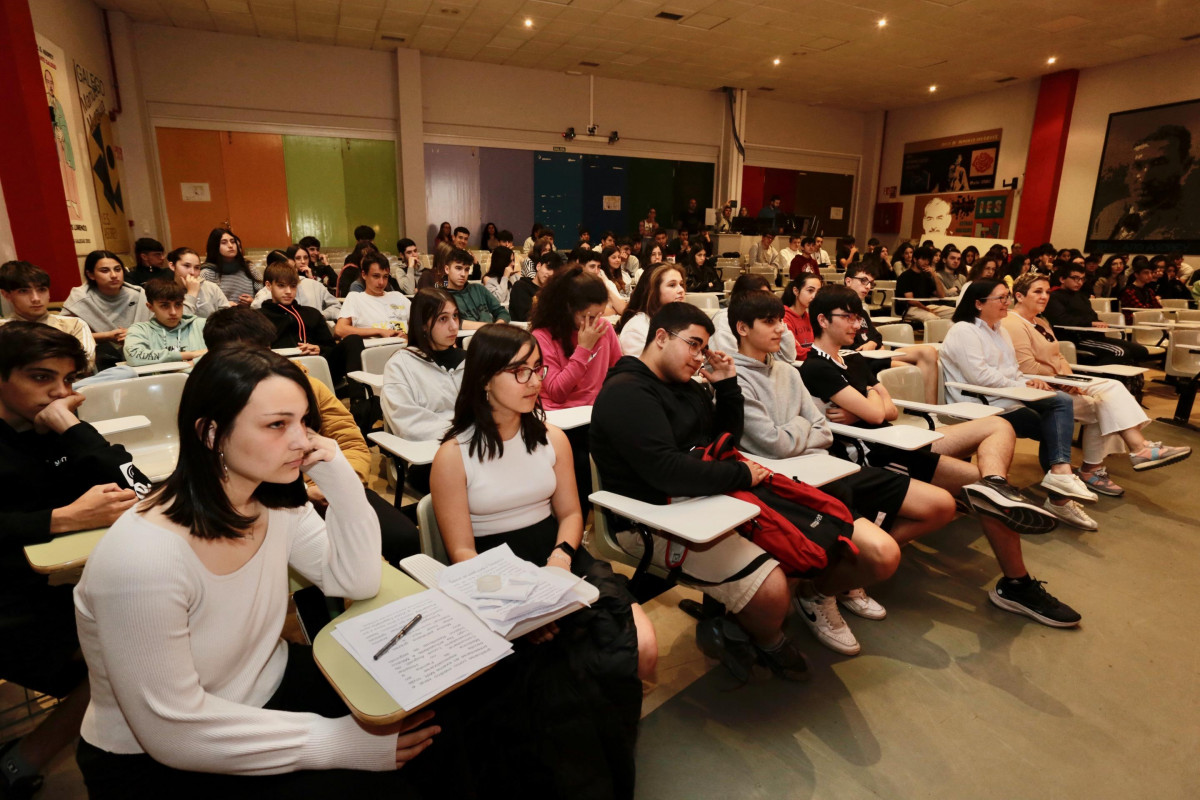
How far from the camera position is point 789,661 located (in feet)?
6.72

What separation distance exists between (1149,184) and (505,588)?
1200 cm

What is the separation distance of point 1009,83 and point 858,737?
1262 cm

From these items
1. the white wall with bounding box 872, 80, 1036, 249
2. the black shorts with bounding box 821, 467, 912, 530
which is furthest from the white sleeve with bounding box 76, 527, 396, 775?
the white wall with bounding box 872, 80, 1036, 249

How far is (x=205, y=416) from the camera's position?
3.63 feet

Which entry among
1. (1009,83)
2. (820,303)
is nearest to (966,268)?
(1009,83)

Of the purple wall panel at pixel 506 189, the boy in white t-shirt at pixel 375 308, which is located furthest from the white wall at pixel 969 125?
the boy in white t-shirt at pixel 375 308

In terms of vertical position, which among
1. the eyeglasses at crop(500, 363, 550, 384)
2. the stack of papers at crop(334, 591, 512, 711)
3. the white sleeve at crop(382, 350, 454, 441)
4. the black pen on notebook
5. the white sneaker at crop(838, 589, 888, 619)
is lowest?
the white sneaker at crop(838, 589, 888, 619)

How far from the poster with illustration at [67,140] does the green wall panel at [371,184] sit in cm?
387

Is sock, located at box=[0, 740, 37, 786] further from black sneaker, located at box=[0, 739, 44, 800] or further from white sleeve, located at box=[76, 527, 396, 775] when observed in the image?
white sleeve, located at box=[76, 527, 396, 775]

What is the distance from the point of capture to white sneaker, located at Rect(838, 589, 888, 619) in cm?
243

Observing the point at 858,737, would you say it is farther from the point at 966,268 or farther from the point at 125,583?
the point at 966,268

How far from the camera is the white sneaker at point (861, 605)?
2428 millimetres

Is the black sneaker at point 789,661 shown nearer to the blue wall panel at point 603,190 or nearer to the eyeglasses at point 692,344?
the eyeglasses at point 692,344

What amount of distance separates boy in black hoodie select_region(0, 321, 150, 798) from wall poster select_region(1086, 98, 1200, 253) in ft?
40.4
